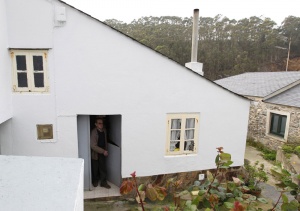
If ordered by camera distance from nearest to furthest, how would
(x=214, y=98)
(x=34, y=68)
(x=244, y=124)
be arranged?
(x=34, y=68) → (x=214, y=98) → (x=244, y=124)

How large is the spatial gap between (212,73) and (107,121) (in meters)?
37.8

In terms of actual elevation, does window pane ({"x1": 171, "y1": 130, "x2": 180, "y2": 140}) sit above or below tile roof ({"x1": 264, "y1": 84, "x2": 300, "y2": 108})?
below

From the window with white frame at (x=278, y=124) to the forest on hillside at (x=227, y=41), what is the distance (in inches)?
1071

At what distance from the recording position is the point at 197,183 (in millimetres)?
2045

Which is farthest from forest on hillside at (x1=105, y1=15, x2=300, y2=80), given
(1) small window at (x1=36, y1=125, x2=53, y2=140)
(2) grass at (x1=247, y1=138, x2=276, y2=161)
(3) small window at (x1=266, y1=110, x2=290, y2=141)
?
(1) small window at (x1=36, y1=125, x2=53, y2=140)

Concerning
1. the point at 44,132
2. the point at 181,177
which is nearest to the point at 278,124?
the point at 181,177

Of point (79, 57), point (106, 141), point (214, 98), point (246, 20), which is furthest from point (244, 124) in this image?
point (246, 20)

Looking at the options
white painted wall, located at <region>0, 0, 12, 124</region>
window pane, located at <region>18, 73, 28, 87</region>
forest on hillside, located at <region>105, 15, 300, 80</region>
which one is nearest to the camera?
white painted wall, located at <region>0, 0, 12, 124</region>

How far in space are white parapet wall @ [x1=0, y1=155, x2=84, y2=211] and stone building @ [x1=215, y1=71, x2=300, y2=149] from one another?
12102 millimetres

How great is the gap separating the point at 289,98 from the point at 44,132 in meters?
13.4

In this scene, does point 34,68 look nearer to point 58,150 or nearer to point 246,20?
point 58,150

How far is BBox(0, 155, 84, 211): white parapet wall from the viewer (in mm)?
1546

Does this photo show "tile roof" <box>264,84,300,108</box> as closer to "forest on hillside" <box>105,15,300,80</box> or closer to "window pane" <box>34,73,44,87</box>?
"window pane" <box>34,73,44,87</box>

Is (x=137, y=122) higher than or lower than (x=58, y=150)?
higher
